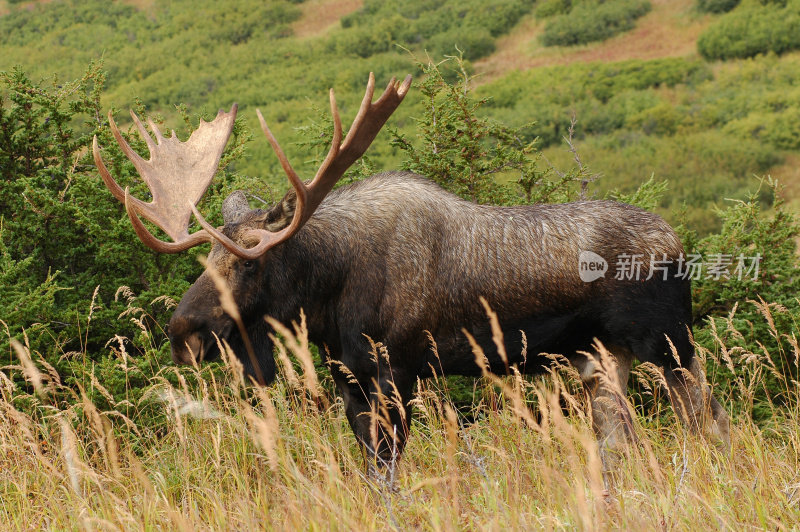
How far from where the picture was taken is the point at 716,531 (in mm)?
2658

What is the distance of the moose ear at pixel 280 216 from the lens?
3.96m

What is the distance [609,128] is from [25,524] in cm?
3599

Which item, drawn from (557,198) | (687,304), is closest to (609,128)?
(557,198)

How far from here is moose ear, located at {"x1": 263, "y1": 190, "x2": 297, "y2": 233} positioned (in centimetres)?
396

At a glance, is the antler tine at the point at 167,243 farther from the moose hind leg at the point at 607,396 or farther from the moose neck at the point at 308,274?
the moose hind leg at the point at 607,396

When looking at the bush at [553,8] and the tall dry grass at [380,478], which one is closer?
the tall dry grass at [380,478]

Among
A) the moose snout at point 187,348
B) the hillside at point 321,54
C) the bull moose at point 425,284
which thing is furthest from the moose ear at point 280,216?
the hillside at point 321,54

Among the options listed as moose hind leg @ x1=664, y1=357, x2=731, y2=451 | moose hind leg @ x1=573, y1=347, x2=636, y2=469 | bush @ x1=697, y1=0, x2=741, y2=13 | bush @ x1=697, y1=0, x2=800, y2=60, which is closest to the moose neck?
moose hind leg @ x1=573, y1=347, x2=636, y2=469

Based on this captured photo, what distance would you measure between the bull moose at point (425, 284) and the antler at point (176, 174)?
2 centimetres

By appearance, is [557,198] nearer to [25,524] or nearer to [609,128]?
[25,524]

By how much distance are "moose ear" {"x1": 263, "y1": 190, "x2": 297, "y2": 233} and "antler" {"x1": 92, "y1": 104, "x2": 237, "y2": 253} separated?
1.06 ft

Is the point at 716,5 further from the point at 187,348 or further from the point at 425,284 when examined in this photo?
the point at 187,348

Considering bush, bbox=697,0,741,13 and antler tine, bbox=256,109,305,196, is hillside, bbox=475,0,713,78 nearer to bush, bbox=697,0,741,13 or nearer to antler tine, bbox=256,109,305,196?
bush, bbox=697,0,741,13

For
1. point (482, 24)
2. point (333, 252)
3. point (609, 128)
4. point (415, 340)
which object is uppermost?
point (333, 252)
